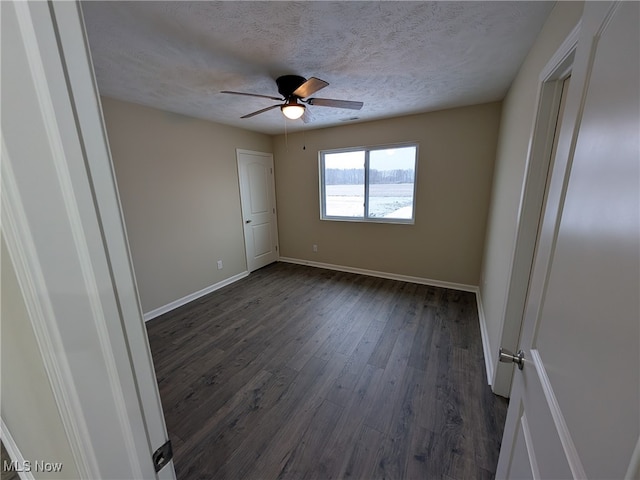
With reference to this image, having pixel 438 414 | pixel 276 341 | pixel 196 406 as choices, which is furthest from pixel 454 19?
pixel 196 406

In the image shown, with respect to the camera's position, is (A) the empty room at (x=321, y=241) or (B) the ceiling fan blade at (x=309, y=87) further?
(B) the ceiling fan blade at (x=309, y=87)

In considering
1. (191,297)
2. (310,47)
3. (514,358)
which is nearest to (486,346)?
(514,358)

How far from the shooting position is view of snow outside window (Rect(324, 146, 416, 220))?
12.2 feet

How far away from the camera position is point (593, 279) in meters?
0.52

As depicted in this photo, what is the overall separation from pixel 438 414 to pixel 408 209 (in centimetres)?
269

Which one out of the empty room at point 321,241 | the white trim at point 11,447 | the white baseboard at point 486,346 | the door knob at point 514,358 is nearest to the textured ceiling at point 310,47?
the empty room at point 321,241

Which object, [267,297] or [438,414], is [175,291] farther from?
[438,414]

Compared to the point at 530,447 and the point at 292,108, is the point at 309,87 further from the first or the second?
the point at 530,447

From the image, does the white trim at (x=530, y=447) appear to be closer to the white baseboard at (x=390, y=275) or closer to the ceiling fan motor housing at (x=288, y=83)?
the ceiling fan motor housing at (x=288, y=83)

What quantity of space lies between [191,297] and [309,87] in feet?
9.95

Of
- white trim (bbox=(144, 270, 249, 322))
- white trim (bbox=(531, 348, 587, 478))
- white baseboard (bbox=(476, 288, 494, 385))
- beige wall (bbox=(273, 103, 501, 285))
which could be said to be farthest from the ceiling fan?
white trim (bbox=(144, 270, 249, 322))

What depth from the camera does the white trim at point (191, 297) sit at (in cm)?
306

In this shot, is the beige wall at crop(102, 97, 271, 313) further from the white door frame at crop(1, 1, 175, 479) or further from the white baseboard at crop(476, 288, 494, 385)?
the white baseboard at crop(476, 288, 494, 385)

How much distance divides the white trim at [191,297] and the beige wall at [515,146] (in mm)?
3481
